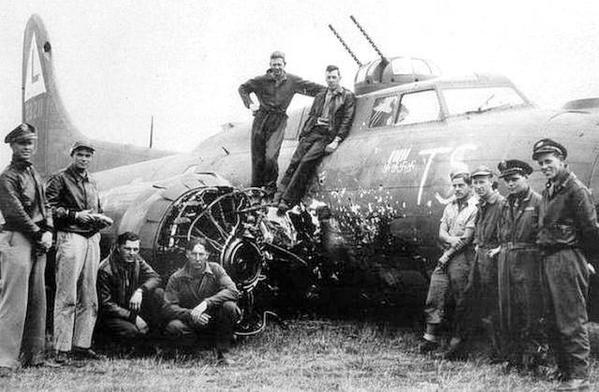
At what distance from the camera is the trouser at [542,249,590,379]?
18.1 ft

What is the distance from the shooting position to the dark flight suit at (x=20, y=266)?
6402mm

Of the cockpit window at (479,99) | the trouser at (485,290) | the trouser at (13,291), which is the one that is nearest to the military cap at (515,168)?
the trouser at (485,290)

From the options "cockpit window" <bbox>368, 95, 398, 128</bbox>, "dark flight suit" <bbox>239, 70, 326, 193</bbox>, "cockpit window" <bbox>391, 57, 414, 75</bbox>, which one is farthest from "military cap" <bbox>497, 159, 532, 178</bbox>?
"cockpit window" <bbox>391, 57, 414, 75</bbox>

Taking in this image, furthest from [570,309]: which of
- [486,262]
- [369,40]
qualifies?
[369,40]

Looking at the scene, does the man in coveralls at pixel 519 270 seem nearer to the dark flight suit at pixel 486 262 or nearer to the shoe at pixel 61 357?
the dark flight suit at pixel 486 262

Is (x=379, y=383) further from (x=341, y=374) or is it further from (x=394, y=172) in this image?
(x=394, y=172)

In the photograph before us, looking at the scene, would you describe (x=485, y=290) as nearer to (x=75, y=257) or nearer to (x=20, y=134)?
(x=75, y=257)

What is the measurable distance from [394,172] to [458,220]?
46.8 inches

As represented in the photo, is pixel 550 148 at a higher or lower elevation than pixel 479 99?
lower

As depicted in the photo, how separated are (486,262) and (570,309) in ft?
3.63

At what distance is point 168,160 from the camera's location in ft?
43.2

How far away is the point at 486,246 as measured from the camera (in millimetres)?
6574

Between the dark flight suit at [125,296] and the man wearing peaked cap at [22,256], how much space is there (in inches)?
27.9

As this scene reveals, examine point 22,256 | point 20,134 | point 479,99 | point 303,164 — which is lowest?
point 22,256
